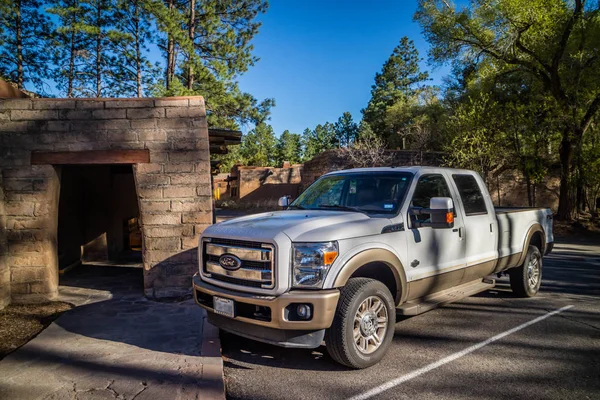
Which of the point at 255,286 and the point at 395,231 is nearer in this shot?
the point at 255,286

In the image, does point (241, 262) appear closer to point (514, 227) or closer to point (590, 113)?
point (514, 227)

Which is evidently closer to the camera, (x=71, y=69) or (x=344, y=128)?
(x=71, y=69)

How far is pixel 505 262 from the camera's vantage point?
5797 millimetres

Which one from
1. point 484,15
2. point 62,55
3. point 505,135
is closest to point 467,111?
point 505,135

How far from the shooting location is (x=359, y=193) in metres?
4.97

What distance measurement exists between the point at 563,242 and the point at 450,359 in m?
13.1

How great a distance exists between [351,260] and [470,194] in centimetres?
267

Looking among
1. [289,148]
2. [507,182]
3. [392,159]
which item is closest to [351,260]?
[392,159]

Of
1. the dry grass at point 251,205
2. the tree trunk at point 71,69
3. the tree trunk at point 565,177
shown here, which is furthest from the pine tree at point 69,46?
the tree trunk at point 565,177

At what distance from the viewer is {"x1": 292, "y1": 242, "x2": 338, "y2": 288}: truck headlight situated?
3564 millimetres

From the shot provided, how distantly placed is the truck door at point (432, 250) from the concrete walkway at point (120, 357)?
230 cm

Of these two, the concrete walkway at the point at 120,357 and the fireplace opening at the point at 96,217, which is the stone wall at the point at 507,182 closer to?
the fireplace opening at the point at 96,217

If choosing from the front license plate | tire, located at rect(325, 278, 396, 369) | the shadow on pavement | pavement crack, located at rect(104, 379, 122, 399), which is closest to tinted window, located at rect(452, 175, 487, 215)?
tire, located at rect(325, 278, 396, 369)

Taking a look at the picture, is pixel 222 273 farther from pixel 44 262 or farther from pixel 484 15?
pixel 484 15
